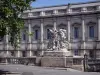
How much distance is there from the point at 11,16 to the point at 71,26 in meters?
39.6

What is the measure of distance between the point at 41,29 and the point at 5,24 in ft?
141

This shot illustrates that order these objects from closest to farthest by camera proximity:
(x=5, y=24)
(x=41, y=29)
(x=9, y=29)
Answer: (x=5, y=24)
(x=9, y=29)
(x=41, y=29)

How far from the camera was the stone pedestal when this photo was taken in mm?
29922

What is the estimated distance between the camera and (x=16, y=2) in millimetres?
21922

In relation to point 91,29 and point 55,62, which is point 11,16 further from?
point 91,29

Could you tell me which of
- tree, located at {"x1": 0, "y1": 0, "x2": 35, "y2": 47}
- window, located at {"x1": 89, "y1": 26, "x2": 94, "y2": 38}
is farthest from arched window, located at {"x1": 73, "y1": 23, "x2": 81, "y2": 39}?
tree, located at {"x1": 0, "y1": 0, "x2": 35, "y2": 47}

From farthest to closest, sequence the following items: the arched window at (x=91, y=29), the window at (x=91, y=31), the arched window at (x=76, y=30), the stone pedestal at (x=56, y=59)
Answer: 1. the arched window at (x=76, y=30)
2. the window at (x=91, y=31)
3. the arched window at (x=91, y=29)
4. the stone pedestal at (x=56, y=59)

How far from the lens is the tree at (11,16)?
21609mm

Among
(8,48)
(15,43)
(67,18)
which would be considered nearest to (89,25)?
(67,18)

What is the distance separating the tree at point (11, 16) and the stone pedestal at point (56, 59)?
7535 mm

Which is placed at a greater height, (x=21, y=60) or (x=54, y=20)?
(x=54, y=20)

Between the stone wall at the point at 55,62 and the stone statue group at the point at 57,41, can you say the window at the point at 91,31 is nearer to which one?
the stone statue group at the point at 57,41

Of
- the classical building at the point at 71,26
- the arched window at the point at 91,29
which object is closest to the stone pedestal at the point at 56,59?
the classical building at the point at 71,26

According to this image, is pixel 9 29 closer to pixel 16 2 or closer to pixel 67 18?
pixel 16 2
